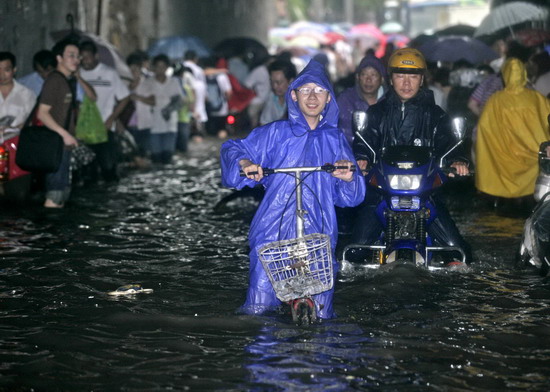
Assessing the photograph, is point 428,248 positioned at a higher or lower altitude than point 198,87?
lower

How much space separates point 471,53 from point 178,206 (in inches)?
319

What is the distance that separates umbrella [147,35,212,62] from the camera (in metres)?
28.8

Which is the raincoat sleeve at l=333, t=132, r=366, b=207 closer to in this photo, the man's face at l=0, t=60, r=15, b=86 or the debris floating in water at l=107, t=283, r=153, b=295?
the debris floating in water at l=107, t=283, r=153, b=295

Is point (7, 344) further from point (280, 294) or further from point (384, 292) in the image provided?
point (384, 292)

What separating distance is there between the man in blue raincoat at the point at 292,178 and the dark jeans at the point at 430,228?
1.84 m

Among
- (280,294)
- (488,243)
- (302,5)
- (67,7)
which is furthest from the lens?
(302,5)

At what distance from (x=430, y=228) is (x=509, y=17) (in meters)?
14.9

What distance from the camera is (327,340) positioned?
24.1 ft

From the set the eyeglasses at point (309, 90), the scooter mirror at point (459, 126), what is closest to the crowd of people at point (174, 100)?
the scooter mirror at point (459, 126)

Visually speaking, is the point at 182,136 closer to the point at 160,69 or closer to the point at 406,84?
the point at 160,69

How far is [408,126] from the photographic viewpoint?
9430mm

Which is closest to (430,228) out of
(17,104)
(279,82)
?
(279,82)

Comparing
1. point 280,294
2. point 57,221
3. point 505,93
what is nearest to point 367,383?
point 280,294

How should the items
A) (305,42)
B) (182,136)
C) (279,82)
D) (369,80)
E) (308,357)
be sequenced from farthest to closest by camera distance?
1. (305,42)
2. (182,136)
3. (279,82)
4. (369,80)
5. (308,357)
